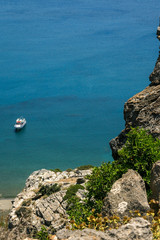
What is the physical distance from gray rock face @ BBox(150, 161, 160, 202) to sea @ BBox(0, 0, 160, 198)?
152 ft

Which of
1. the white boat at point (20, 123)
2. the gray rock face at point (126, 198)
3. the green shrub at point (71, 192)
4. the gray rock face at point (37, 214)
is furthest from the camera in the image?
the white boat at point (20, 123)

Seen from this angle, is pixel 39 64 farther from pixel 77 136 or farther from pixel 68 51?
pixel 77 136

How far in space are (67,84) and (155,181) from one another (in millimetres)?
122868

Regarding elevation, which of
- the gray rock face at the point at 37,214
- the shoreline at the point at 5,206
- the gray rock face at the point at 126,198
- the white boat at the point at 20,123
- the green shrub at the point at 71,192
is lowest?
the white boat at the point at 20,123

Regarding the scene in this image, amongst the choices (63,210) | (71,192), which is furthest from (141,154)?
(71,192)

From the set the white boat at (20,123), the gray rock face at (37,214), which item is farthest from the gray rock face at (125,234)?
the white boat at (20,123)

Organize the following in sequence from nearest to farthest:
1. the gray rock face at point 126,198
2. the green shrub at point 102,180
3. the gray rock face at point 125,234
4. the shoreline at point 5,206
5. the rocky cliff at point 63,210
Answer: the gray rock face at point 125,234 < the rocky cliff at point 63,210 < the gray rock face at point 126,198 < the green shrub at point 102,180 < the shoreline at point 5,206

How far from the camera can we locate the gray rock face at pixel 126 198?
413 inches

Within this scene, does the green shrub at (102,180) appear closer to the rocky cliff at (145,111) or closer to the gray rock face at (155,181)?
the gray rock face at (155,181)

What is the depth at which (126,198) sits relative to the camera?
10.9m

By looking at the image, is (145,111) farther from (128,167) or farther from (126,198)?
(126,198)

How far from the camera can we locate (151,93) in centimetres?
1783

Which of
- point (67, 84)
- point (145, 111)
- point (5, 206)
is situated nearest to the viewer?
point (145, 111)

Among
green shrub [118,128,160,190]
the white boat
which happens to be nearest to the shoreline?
green shrub [118,128,160,190]
